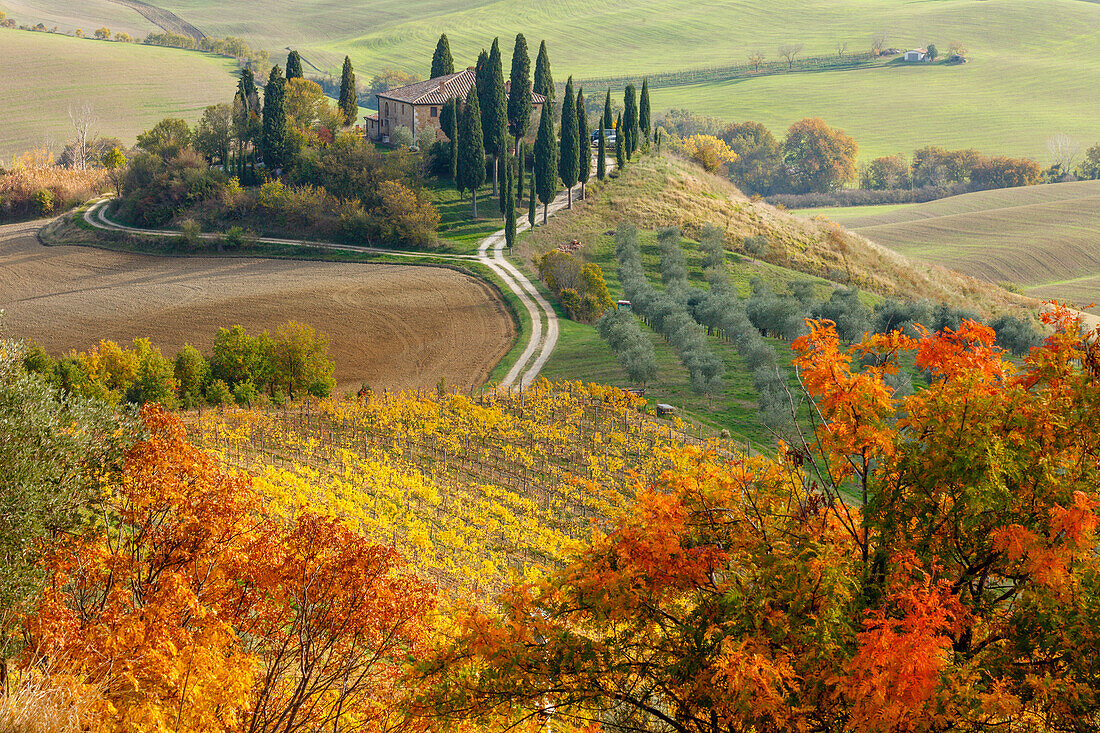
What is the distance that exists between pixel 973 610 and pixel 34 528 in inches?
499

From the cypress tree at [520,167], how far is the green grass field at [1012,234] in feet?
157

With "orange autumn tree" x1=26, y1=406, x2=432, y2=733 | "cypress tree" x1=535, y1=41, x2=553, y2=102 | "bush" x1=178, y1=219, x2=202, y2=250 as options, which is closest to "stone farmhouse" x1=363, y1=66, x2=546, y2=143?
"cypress tree" x1=535, y1=41, x2=553, y2=102

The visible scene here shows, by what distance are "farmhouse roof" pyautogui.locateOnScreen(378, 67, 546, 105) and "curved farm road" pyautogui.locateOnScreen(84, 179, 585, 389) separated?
1471cm

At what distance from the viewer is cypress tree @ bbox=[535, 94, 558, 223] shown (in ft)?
217

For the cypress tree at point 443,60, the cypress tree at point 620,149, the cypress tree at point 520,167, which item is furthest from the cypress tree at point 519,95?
the cypress tree at point 443,60

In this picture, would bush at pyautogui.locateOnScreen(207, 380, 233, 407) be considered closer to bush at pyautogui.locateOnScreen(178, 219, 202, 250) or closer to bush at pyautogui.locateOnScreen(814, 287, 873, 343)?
bush at pyautogui.locateOnScreen(814, 287, 873, 343)

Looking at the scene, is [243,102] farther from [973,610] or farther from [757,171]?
[757,171]


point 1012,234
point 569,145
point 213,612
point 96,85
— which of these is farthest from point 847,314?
point 96,85

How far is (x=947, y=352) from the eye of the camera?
10172 mm

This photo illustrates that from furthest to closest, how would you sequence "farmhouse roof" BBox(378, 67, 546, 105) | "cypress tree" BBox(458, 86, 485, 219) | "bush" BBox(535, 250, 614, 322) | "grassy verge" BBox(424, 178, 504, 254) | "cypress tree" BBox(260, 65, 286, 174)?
"farmhouse roof" BBox(378, 67, 546, 105) → "cypress tree" BBox(260, 65, 286, 174) → "cypress tree" BBox(458, 86, 485, 219) → "grassy verge" BBox(424, 178, 504, 254) → "bush" BBox(535, 250, 614, 322)

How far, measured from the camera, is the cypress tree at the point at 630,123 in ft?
271

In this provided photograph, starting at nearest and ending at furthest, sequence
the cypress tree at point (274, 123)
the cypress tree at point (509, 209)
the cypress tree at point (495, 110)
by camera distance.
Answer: the cypress tree at point (509, 209) → the cypress tree at point (274, 123) → the cypress tree at point (495, 110)

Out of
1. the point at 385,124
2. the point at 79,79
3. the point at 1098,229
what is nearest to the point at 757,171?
the point at 1098,229

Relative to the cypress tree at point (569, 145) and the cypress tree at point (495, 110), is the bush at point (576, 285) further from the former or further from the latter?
the cypress tree at point (495, 110)
